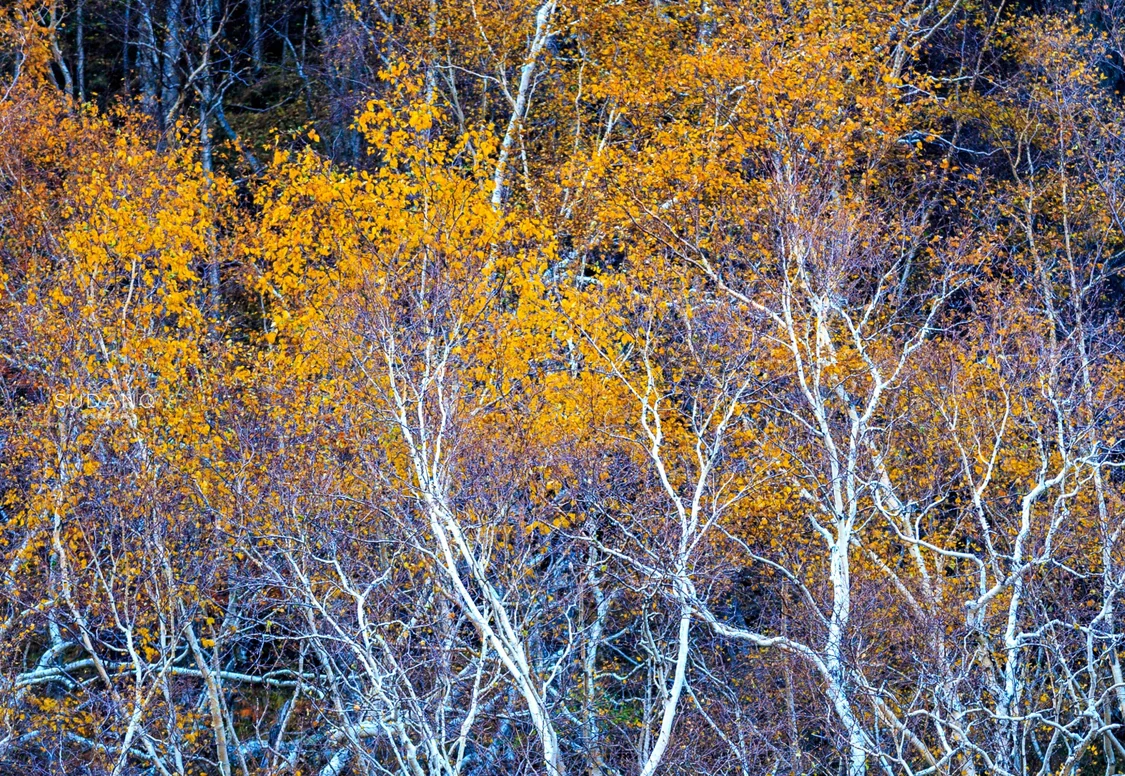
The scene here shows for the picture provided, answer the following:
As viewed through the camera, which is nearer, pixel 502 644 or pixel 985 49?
pixel 502 644

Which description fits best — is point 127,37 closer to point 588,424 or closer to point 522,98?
point 522,98

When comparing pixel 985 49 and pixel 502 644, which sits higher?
pixel 985 49

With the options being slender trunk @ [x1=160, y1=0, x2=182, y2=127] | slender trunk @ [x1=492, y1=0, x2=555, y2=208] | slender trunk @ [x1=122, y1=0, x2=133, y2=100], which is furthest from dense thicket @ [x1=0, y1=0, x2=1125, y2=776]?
slender trunk @ [x1=122, y1=0, x2=133, y2=100]

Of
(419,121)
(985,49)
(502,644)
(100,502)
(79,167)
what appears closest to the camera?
(502,644)

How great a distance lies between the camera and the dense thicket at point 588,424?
53.7 feet

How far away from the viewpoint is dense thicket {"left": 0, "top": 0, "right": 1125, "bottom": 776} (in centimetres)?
1638

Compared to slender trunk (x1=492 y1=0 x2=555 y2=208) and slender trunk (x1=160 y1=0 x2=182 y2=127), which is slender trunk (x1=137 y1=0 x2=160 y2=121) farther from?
slender trunk (x1=492 y1=0 x2=555 y2=208)

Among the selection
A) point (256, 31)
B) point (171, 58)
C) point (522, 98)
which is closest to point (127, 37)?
point (256, 31)

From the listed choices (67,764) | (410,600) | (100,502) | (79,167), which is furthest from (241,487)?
(79,167)

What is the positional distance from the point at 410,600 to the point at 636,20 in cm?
1455

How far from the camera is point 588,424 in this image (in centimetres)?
1970

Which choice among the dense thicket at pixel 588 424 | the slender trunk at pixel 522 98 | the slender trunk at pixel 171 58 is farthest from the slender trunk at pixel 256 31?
the slender trunk at pixel 522 98

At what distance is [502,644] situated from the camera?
15453 mm

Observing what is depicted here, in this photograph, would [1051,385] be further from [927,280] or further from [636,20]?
[636,20]
